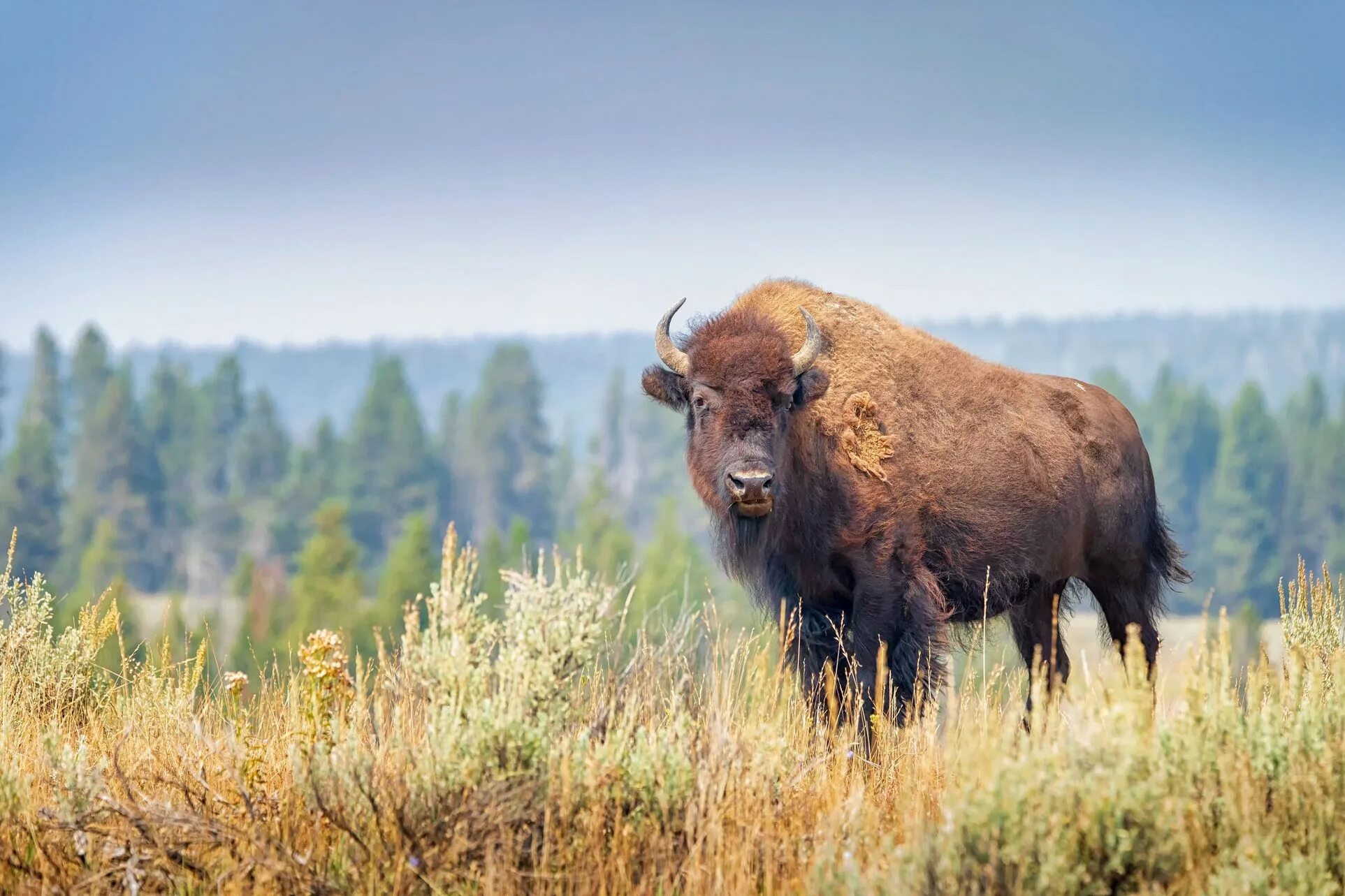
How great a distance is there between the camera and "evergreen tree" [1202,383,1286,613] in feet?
443

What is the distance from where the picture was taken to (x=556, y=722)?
481cm

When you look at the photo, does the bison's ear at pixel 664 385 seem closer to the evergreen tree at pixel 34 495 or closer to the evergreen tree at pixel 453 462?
the evergreen tree at pixel 34 495

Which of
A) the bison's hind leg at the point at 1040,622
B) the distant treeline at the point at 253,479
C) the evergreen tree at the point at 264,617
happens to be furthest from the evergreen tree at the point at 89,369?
the bison's hind leg at the point at 1040,622

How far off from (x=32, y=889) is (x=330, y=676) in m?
1.38

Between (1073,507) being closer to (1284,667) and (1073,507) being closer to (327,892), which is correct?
(1284,667)

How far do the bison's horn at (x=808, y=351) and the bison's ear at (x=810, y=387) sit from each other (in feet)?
0.18

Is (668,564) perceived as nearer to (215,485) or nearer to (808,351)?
(215,485)

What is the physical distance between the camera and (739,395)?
724cm

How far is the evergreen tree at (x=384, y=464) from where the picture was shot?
13825cm

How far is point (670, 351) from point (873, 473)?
133cm

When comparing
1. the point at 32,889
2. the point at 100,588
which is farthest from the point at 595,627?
the point at 100,588

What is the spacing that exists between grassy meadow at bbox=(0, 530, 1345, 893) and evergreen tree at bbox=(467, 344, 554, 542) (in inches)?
5937

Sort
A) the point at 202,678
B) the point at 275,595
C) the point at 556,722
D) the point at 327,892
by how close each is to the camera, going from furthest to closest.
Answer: the point at 275,595
the point at 202,678
the point at 556,722
the point at 327,892

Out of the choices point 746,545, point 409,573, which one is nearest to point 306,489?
point 409,573
